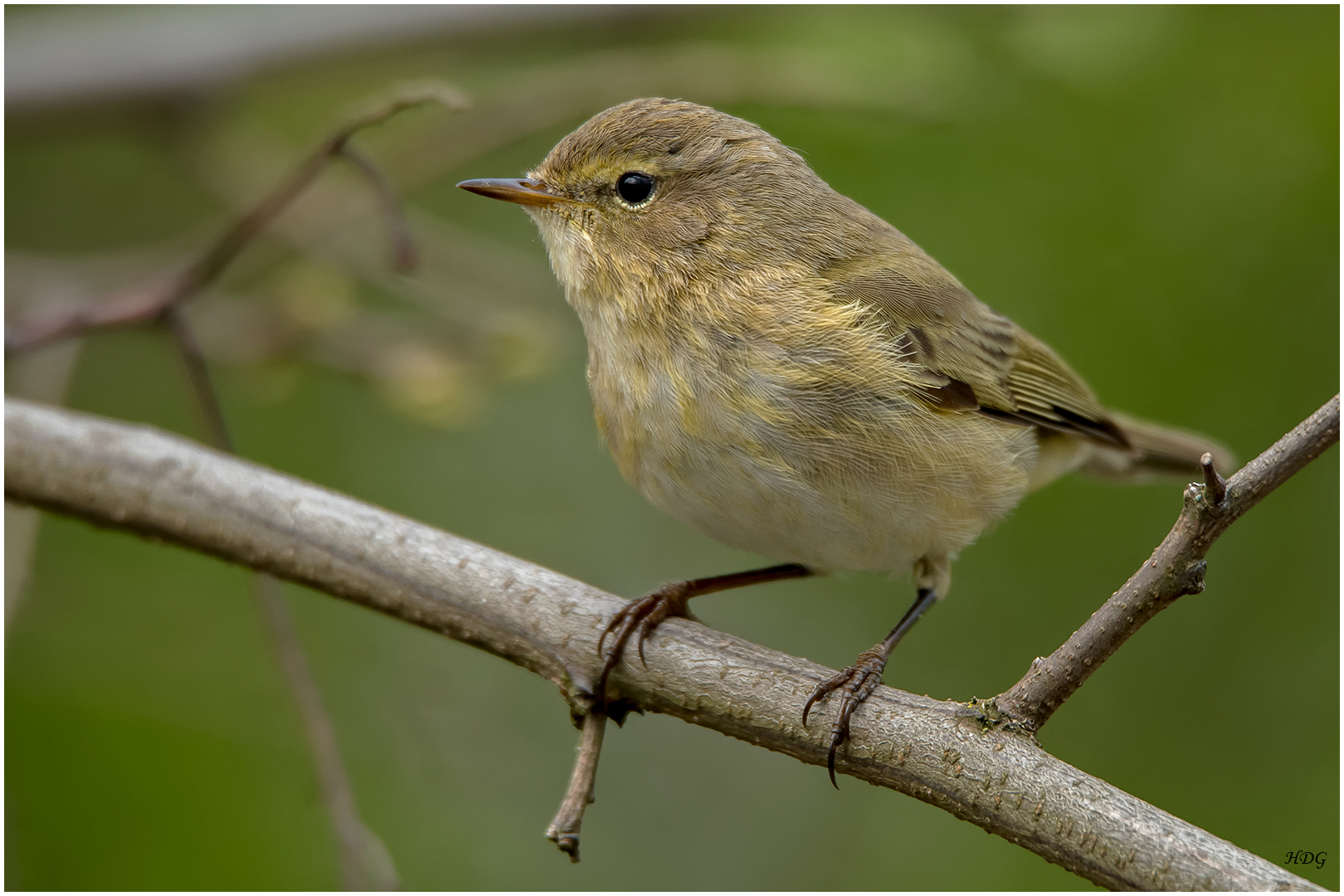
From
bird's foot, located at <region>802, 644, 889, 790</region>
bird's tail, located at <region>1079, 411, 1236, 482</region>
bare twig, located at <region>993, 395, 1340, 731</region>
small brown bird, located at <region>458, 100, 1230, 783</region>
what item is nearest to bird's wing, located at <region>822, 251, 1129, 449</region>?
small brown bird, located at <region>458, 100, 1230, 783</region>

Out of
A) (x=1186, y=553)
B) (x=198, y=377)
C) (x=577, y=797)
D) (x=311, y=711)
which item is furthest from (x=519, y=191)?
(x=1186, y=553)

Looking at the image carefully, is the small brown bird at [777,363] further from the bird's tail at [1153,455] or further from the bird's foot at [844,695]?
the bird's tail at [1153,455]

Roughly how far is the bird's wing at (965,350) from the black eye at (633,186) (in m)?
0.60

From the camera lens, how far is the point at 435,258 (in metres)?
4.48

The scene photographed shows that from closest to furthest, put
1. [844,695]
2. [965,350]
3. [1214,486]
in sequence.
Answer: [1214,486]
[844,695]
[965,350]

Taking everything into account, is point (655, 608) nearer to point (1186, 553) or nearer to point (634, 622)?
point (634, 622)

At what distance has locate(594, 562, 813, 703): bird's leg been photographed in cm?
272

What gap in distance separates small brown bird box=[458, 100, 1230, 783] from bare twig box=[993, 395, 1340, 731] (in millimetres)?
600

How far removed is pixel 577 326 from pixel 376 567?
2717 millimetres

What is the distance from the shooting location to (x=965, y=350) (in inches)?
139

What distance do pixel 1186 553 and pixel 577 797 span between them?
1.27m

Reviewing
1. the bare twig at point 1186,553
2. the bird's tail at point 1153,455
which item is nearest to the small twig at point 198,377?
the bare twig at point 1186,553

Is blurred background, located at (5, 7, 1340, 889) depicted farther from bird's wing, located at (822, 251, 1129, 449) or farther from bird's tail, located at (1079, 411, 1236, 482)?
bird's wing, located at (822, 251, 1129, 449)

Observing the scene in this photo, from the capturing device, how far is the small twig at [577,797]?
90.2 inches
